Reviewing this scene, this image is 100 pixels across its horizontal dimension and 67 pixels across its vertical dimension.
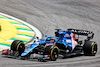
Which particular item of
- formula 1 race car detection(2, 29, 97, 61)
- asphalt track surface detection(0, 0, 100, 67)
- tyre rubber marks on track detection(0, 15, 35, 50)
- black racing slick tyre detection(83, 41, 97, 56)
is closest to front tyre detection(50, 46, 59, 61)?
formula 1 race car detection(2, 29, 97, 61)

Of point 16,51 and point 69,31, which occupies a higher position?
point 69,31

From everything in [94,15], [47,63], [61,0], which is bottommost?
[47,63]

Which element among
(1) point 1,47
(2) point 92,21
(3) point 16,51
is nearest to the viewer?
(3) point 16,51

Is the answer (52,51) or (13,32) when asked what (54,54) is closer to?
(52,51)

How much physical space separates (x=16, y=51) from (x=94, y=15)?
11361 millimetres

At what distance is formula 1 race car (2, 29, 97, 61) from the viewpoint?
9.45 metres

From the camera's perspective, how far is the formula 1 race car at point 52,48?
945 cm

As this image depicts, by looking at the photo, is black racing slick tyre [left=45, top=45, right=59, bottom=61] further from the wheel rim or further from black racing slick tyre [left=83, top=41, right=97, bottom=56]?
black racing slick tyre [left=83, top=41, right=97, bottom=56]

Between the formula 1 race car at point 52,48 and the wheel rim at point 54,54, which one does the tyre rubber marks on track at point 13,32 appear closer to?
the formula 1 race car at point 52,48

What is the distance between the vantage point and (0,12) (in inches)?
742

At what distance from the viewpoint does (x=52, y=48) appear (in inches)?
368

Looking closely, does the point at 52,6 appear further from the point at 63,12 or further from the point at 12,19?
the point at 12,19

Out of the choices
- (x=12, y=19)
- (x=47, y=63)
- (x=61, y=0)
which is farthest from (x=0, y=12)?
(x=47, y=63)

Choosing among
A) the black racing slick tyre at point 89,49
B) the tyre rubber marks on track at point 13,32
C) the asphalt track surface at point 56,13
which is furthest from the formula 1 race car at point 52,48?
the asphalt track surface at point 56,13
